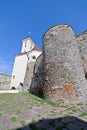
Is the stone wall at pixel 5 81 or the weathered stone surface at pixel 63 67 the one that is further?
the stone wall at pixel 5 81

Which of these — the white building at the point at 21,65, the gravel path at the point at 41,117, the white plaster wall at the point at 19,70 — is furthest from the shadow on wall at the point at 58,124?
the white plaster wall at the point at 19,70

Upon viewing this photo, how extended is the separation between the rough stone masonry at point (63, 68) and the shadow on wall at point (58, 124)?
9.64ft

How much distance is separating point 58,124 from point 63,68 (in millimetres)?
4758

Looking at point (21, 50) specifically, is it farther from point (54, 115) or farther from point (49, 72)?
point (54, 115)

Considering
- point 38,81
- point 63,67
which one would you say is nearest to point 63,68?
point 63,67

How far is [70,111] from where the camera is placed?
9828mm

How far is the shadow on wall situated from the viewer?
7809 mm

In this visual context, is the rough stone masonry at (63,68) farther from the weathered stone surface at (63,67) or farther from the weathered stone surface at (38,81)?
the weathered stone surface at (38,81)

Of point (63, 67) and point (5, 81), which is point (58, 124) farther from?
point (5, 81)

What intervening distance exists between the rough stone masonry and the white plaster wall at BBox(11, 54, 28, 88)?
20.6 m

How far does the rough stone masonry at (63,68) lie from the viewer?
11608 mm

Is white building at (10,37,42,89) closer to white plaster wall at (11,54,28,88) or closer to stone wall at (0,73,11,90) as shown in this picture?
white plaster wall at (11,54,28,88)

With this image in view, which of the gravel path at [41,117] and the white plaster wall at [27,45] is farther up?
the white plaster wall at [27,45]

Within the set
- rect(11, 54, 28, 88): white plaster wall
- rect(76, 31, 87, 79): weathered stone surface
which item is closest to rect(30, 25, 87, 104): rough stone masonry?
rect(76, 31, 87, 79): weathered stone surface
